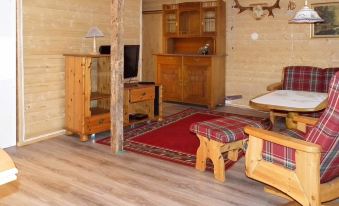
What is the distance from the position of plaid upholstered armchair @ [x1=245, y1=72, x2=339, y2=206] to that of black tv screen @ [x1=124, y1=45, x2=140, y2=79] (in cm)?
290

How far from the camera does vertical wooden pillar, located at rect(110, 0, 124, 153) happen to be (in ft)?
13.0

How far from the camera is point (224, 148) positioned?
10.9 ft

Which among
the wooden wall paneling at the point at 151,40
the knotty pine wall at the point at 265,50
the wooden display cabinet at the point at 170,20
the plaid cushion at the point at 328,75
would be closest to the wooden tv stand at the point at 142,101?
the knotty pine wall at the point at 265,50

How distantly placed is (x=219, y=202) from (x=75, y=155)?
183 centimetres

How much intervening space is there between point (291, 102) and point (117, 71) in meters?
1.90

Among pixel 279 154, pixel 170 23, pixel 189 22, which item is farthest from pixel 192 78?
pixel 279 154

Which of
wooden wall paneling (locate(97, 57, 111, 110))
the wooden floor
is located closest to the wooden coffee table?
the wooden floor

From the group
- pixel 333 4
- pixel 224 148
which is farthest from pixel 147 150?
pixel 333 4

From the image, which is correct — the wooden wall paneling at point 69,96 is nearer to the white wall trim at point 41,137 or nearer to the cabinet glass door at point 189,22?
the white wall trim at point 41,137

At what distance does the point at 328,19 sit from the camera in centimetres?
577

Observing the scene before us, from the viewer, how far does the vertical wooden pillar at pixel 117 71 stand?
3.97m

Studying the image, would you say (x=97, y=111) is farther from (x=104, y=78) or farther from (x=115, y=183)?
(x=115, y=183)

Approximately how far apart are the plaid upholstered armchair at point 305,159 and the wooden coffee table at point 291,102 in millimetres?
962

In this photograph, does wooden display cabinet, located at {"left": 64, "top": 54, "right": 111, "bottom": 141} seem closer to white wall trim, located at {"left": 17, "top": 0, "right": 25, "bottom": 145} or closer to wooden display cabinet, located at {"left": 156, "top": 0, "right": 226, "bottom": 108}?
white wall trim, located at {"left": 17, "top": 0, "right": 25, "bottom": 145}
